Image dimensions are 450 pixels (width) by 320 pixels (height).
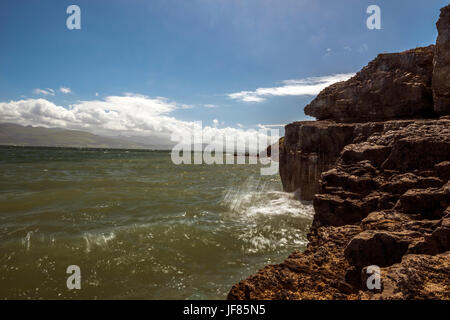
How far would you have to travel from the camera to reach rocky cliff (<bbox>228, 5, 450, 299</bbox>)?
136 inches

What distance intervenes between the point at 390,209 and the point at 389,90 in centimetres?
891

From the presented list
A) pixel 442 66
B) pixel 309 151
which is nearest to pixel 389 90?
pixel 442 66

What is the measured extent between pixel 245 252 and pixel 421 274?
544 centimetres

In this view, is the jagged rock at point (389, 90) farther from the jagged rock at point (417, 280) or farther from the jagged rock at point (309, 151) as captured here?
the jagged rock at point (417, 280)

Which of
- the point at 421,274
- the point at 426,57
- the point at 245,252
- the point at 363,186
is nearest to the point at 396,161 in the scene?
the point at 363,186

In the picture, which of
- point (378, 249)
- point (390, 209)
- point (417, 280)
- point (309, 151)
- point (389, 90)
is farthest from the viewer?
point (309, 151)

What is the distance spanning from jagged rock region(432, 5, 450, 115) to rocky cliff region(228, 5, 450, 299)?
3 centimetres

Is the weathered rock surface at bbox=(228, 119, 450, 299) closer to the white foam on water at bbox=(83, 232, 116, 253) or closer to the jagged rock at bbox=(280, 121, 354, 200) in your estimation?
the jagged rock at bbox=(280, 121, 354, 200)

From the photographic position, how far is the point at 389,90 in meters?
11.3

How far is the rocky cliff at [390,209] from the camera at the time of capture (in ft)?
11.3

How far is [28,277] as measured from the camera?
618 cm

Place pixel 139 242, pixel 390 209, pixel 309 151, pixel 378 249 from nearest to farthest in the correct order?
1. pixel 378 249
2. pixel 390 209
3. pixel 139 242
4. pixel 309 151

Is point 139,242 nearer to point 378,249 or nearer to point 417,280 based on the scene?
point 378,249

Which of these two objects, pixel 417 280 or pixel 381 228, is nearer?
pixel 417 280
